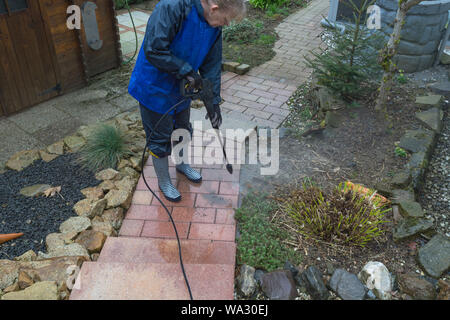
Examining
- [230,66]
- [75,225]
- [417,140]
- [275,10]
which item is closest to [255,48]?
[230,66]

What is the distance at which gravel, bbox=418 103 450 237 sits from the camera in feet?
10.1

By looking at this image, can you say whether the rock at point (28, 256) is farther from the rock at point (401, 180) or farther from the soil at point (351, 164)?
the rock at point (401, 180)

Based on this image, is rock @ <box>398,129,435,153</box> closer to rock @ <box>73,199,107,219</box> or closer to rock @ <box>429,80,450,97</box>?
rock @ <box>429,80,450,97</box>

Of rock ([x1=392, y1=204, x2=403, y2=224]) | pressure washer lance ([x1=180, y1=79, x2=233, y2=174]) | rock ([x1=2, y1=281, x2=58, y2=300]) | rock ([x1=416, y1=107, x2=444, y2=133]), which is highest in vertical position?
pressure washer lance ([x1=180, y1=79, x2=233, y2=174])

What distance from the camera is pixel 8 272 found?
2328 millimetres

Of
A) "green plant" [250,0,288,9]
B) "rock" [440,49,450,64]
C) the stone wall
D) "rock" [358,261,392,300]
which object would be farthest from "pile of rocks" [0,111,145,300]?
"green plant" [250,0,288,9]

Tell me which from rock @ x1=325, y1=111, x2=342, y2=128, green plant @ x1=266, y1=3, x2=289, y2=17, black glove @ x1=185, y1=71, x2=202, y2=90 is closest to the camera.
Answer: black glove @ x1=185, y1=71, x2=202, y2=90

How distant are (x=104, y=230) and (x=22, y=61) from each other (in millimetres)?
2430

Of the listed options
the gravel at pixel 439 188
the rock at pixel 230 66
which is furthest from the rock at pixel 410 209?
the rock at pixel 230 66

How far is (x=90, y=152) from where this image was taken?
3.50 meters

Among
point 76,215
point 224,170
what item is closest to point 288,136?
point 224,170

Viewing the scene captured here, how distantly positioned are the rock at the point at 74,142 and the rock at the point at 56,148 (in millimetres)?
55

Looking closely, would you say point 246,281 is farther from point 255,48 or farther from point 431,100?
point 255,48

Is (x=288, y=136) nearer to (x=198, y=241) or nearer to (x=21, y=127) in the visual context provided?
(x=198, y=241)
